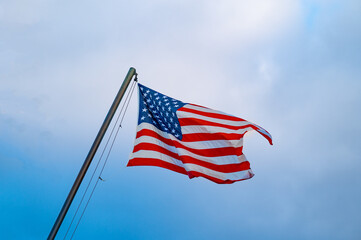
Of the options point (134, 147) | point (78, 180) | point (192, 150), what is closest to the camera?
point (78, 180)

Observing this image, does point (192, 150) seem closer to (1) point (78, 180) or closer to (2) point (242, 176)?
(2) point (242, 176)

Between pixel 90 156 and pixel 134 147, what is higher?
pixel 134 147

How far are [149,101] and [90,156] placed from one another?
152 inches

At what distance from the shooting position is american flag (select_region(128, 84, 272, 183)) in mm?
12312

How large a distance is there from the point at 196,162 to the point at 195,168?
0.94 feet

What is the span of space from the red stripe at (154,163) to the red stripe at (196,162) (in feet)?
1.11

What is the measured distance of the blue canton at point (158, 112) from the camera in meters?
12.5

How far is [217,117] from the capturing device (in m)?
13.6

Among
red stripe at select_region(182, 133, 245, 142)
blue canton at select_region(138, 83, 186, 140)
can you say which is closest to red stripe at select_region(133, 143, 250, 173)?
blue canton at select_region(138, 83, 186, 140)

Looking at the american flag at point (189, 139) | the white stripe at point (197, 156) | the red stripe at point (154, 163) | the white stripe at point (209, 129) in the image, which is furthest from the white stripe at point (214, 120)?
the red stripe at point (154, 163)

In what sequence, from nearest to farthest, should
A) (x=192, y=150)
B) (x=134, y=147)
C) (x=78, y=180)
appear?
1. (x=78, y=180)
2. (x=134, y=147)
3. (x=192, y=150)

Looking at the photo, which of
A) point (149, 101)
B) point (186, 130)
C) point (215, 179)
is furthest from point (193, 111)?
point (215, 179)

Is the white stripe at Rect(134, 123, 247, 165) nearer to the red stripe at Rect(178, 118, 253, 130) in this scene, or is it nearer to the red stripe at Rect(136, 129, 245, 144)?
the red stripe at Rect(136, 129, 245, 144)

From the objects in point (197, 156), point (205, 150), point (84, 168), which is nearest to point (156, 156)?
point (197, 156)
